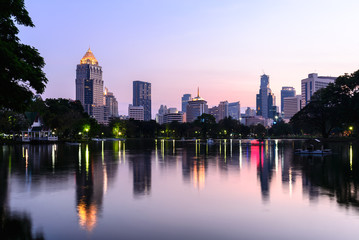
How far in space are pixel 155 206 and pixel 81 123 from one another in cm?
9744

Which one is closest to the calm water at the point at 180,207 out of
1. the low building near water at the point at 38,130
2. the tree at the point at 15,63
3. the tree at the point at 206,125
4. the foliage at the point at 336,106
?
the tree at the point at 15,63

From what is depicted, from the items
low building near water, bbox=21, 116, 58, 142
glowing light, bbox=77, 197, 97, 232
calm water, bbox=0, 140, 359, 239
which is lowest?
calm water, bbox=0, 140, 359, 239

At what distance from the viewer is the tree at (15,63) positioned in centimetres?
1595

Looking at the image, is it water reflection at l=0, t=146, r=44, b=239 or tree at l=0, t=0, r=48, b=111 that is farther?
tree at l=0, t=0, r=48, b=111

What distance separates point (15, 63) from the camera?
619 inches

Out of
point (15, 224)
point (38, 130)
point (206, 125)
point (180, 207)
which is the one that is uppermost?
point (206, 125)

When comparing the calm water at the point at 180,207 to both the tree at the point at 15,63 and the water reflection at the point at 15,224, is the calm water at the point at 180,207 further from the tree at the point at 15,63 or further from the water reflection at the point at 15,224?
the tree at the point at 15,63

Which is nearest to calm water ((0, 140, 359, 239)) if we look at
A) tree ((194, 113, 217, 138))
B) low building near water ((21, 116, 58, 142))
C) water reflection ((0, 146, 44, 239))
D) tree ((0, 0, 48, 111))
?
water reflection ((0, 146, 44, 239))

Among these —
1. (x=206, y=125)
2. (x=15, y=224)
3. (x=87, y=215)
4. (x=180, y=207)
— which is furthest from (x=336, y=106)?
(x=206, y=125)

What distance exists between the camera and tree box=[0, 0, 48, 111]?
15.9 metres

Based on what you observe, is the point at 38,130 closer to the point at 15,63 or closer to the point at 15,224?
the point at 15,63

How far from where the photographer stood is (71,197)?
43.9ft

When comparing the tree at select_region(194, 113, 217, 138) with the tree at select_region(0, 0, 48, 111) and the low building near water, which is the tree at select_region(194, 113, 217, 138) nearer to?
the low building near water

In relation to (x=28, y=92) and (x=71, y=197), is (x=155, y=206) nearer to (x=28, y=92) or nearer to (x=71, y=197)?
(x=71, y=197)
